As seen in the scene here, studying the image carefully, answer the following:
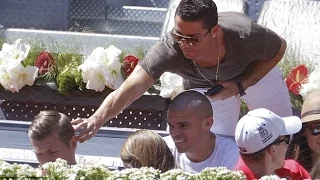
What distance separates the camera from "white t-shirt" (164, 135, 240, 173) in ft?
10.4

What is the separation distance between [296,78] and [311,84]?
12cm

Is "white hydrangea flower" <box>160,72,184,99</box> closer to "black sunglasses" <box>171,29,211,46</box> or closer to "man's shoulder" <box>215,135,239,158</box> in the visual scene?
"man's shoulder" <box>215,135,239,158</box>

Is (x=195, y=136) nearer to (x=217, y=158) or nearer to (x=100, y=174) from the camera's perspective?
(x=217, y=158)

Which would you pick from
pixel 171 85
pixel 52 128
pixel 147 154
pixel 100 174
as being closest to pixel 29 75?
pixel 171 85

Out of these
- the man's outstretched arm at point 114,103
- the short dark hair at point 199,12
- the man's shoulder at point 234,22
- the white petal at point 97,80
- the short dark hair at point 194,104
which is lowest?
the white petal at point 97,80

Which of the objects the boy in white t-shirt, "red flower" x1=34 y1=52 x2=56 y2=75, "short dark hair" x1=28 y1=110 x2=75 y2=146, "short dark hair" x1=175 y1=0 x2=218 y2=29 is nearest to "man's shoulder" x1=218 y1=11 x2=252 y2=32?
"short dark hair" x1=175 y1=0 x2=218 y2=29

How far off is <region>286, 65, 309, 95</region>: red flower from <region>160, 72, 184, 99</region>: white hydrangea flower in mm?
512

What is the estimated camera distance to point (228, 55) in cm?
331

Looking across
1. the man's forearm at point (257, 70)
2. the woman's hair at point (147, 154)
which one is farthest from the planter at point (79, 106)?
the woman's hair at point (147, 154)

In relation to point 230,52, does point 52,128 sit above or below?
below

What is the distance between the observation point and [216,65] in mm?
3320

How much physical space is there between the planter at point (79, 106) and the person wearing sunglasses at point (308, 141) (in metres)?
0.85

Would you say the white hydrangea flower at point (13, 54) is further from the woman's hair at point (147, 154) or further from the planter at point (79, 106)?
the woman's hair at point (147, 154)

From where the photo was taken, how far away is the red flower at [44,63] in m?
4.22
